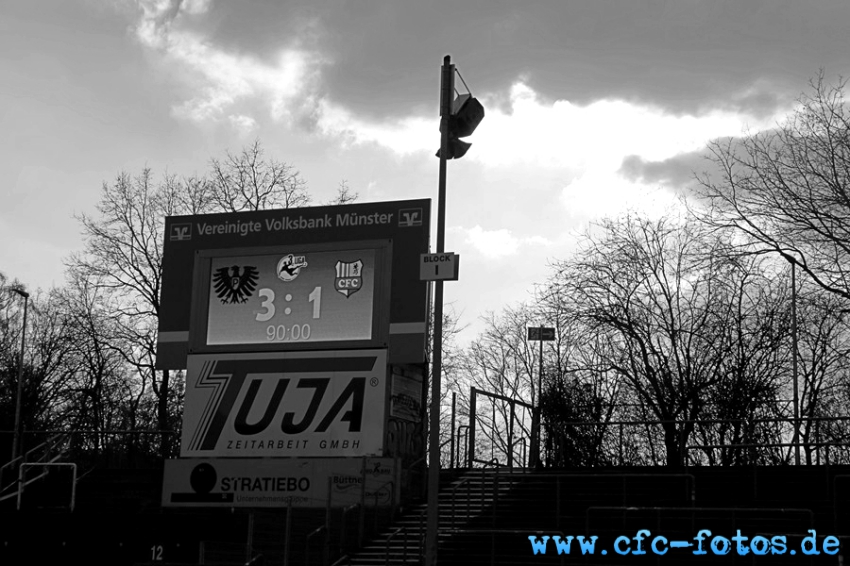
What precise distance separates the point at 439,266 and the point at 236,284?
915 centimetres

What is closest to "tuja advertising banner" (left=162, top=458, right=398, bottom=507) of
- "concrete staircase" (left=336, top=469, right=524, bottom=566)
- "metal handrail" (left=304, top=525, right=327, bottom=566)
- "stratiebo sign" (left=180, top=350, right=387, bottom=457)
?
"stratiebo sign" (left=180, top=350, right=387, bottom=457)

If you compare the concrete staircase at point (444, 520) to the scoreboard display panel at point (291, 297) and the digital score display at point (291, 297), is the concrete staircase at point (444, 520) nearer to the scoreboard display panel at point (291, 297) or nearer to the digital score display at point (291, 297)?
the scoreboard display panel at point (291, 297)

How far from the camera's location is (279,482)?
72.3 feet

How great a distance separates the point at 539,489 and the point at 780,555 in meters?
6.38

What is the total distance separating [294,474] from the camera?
2198 cm

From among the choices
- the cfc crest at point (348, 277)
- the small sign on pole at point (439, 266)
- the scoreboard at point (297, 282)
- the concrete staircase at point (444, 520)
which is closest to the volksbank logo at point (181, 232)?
the scoreboard at point (297, 282)

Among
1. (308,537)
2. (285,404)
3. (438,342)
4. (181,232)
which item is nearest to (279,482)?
(285,404)

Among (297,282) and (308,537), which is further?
(297,282)

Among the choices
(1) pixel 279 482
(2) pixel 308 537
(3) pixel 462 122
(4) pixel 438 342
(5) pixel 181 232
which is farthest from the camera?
(5) pixel 181 232

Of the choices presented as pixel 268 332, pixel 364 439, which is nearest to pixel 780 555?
pixel 364 439

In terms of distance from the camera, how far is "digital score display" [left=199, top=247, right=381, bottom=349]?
22469mm

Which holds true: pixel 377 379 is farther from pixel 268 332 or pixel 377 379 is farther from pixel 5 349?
pixel 5 349

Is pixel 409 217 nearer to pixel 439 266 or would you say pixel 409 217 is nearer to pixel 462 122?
pixel 462 122

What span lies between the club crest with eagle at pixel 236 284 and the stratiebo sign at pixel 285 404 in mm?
1184
